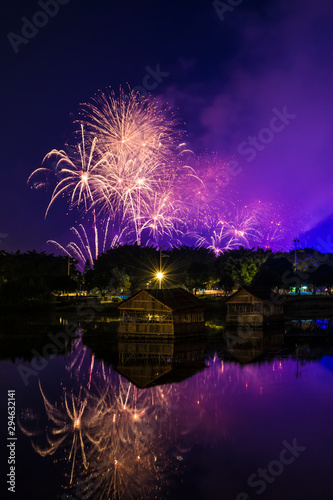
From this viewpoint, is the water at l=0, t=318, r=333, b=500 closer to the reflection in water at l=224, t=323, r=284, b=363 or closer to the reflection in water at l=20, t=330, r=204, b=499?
the reflection in water at l=20, t=330, r=204, b=499

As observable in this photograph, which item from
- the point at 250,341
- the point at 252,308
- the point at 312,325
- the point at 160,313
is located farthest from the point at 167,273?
the point at 160,313

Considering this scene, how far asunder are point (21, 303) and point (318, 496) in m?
71.1

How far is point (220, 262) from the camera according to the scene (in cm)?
10819

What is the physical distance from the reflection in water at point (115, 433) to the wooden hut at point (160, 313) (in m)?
12.0

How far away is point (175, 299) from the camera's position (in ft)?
151

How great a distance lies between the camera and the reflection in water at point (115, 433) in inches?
627

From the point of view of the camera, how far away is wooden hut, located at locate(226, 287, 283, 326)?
58.7 meters

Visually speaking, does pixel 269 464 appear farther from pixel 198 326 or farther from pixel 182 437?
pixel 198 326

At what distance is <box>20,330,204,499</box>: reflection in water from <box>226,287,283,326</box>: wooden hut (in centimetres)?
2684

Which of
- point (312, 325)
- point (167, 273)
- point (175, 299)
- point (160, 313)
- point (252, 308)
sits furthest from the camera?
point (167, 273)

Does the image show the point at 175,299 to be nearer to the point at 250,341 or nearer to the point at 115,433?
the point at 250,341

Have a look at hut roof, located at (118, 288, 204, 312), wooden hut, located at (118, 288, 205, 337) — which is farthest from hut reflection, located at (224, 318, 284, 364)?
hut roof, located at (118, 288, 204, 312)

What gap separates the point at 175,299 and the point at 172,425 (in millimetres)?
24932

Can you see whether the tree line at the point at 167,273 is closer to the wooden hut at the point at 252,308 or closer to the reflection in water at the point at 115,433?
Answer: the wooden hut at the point at 252,308
